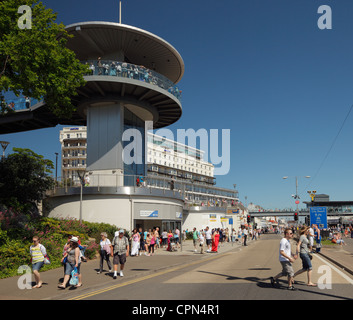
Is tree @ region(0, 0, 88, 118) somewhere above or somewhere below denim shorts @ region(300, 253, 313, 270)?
above

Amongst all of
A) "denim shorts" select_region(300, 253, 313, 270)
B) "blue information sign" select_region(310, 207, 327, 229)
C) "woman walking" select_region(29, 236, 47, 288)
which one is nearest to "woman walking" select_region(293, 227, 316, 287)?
"denim shorts" select_region(300, 253, 313, 270)

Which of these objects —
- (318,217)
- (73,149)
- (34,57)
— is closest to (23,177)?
(34,57)

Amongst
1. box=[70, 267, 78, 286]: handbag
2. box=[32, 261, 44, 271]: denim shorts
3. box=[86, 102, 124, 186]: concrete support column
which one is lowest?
box=[70, 267, 78, 286]: handbag

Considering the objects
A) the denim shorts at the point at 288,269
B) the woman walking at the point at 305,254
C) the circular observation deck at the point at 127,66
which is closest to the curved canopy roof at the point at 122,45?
the circular observation deck at the point at 127,66

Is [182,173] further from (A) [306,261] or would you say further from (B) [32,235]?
(A) [306,261]

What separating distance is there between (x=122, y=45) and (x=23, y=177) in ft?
43.4

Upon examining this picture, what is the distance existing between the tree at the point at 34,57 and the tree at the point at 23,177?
380 inches

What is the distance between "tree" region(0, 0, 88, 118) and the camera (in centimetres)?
1353

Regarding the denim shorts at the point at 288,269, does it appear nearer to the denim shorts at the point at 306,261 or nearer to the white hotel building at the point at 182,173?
the denim shorts at the point at 306,261

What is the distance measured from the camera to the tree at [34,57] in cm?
1353

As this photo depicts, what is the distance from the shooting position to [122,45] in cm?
2964

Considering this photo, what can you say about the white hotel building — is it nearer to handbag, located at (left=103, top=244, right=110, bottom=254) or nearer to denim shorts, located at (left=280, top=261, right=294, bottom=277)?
handbag, located at (left=103, top=244, right=110, bottom=254)

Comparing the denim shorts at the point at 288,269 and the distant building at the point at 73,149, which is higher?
the distant building at the point at 73,149
